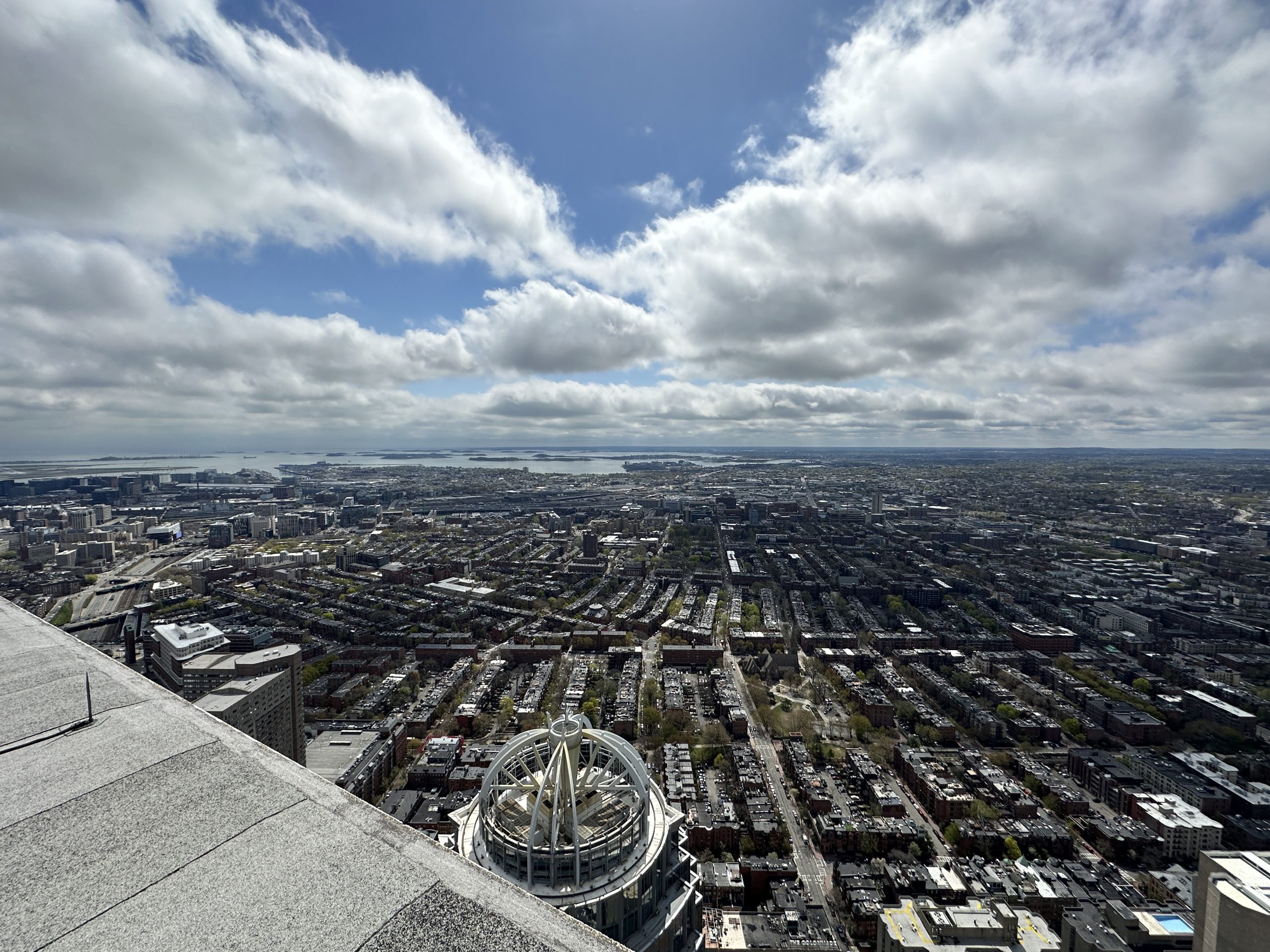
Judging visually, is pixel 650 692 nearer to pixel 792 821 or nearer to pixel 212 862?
pixel 792 821

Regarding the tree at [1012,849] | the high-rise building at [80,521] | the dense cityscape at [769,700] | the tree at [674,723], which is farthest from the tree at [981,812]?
the high-rise building at [80,521]

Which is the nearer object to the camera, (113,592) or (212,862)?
(212,862)

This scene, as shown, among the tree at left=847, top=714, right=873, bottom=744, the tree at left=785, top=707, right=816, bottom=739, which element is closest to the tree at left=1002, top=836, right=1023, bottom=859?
the tree at left=847, top=714, right=873, bottom=744

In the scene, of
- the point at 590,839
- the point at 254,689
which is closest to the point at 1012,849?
the point at 590,839

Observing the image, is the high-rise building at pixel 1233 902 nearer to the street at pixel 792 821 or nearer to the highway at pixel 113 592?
the street at pixel 792 821

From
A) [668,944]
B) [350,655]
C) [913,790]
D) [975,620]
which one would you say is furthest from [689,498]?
[668,944]

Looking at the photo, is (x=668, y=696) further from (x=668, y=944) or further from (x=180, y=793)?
(x=180, y=793)
